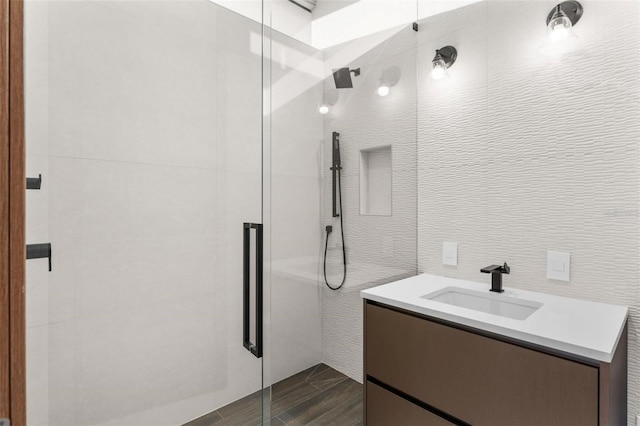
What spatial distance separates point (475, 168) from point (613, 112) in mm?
545

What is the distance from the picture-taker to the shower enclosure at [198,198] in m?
1.31

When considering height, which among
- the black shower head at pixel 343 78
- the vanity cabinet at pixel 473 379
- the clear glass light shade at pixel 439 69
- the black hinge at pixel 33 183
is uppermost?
the clear glass light shade at pixel 439 69

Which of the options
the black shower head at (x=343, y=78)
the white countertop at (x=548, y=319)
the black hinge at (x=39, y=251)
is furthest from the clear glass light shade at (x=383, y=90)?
the black hinge at (x=39, y=251)

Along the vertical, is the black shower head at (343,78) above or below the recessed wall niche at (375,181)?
above

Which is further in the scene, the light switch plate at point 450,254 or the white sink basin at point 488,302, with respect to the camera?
the light switch plate at point 450,254

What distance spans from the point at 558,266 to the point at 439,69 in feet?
3.64

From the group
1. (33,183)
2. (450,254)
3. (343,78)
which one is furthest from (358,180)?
(33,183)

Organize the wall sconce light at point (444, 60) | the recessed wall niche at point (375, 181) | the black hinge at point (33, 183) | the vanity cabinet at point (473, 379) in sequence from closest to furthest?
the vanity cabinet at point (473, 379) → the black hinge at point (33, 183) → the recessed wall niche at point (375, 181) → the wall sconce light at point (444, 60)

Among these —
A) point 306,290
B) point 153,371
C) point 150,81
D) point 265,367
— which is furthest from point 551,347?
point 150,81

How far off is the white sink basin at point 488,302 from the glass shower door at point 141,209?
2.91 ft

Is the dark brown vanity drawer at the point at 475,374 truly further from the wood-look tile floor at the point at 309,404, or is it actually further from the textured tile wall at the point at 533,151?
the textured tile wall at the point at 533,151

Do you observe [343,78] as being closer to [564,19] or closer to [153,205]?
[564,19]

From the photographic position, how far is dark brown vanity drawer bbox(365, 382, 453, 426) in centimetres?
124

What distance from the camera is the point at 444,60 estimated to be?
1737 millimetres
